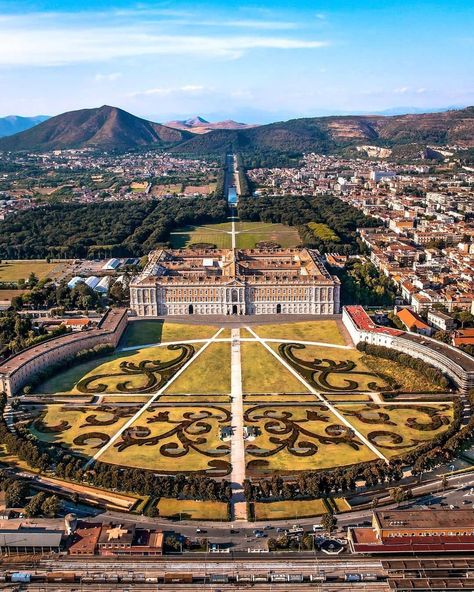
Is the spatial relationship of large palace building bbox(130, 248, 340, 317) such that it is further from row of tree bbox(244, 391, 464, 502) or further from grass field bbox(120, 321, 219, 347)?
row of tree bbox(244, 391, 464, 502)

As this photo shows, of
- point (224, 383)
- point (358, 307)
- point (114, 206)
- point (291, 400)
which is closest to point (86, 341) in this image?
point (224, 383)

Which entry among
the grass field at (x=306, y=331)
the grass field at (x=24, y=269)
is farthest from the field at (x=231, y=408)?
the grass field at (x=24, y=269)

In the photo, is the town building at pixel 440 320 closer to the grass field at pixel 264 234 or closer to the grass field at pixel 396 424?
the grass field at pixel 396 424

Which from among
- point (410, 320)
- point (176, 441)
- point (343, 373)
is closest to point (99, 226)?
point (410, 320)

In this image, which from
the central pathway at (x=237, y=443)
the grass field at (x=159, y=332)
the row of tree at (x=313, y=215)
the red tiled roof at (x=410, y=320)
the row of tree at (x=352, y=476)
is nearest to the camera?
the central pathway at (x=237, y=443)

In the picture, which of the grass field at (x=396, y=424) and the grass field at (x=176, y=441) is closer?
the grass field at (x=176, y=441)

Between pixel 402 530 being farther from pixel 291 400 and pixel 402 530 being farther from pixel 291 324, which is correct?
pixel 291 324
